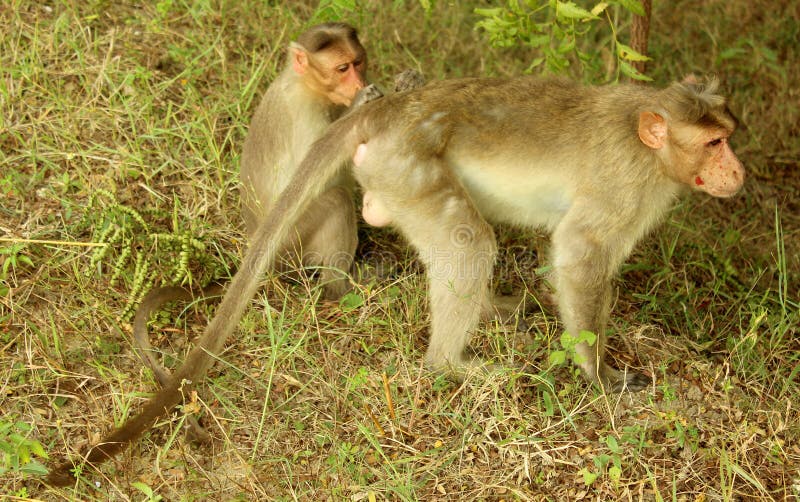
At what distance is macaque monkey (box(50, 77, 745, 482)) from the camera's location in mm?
3693

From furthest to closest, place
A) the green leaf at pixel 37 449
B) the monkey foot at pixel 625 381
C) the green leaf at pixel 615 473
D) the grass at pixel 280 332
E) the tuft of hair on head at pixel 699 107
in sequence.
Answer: the monkey foot at pixel 625 381 < the tuft of hair on head at pixel 699 107 < the grass at pixel 280 332 < the green leaf at pixel 615 473 < the green leaf at pixel 37 449

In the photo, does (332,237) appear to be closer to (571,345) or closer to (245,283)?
(245,283)

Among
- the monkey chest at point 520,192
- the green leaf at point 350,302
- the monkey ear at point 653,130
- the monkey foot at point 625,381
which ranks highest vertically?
the monkey ear at point 653,130

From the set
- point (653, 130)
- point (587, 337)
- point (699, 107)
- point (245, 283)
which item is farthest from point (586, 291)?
point (245, 283)

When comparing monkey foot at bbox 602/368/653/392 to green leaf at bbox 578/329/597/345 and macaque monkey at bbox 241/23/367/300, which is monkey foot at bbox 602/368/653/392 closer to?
green leaf at bbox 578/329/597/345

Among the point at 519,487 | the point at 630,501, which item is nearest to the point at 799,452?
the point at 630,501

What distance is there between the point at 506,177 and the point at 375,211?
1.99 feet

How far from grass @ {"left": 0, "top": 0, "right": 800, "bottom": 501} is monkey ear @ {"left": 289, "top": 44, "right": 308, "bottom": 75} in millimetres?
732

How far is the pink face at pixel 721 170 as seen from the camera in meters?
3.71

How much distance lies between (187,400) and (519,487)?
1478 millimetres

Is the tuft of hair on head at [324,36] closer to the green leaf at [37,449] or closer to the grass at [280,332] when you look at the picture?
the grass at [280,332]

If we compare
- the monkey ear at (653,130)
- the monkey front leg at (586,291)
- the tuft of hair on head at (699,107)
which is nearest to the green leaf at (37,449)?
the monkey front leg at (586,291)

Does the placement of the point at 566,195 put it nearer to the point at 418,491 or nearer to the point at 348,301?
the point at 348,301

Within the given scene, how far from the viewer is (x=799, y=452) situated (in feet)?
11.8
